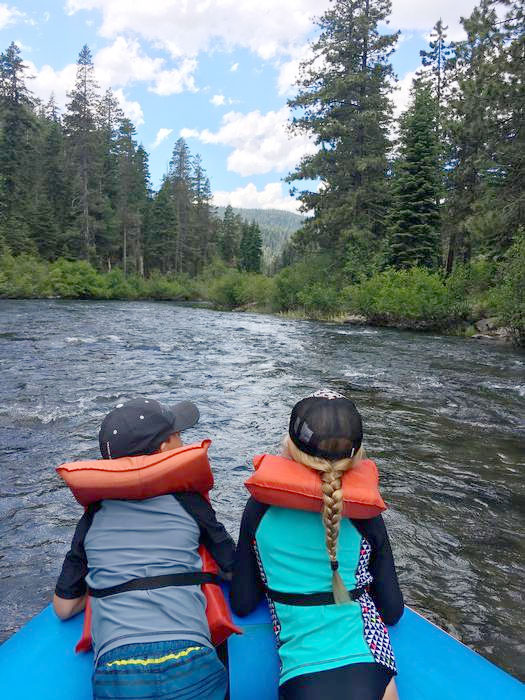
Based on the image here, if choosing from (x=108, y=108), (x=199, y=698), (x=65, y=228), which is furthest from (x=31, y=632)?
(x=108, y=108)

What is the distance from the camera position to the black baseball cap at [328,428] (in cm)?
182

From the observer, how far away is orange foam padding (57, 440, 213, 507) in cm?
188

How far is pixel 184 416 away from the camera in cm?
231

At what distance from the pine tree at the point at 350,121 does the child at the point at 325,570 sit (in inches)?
1063

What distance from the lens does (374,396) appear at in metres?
8.14

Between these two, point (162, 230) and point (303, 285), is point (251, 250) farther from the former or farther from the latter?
point (303, 285)

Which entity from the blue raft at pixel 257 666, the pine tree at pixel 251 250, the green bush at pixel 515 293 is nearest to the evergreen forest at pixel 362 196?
the green bush at pixel 515 293

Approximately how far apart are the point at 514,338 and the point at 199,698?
629 inches

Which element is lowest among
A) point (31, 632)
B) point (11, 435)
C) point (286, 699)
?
point (11, 435)

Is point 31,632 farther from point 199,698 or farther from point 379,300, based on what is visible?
point 379,300

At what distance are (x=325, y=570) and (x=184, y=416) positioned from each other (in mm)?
897

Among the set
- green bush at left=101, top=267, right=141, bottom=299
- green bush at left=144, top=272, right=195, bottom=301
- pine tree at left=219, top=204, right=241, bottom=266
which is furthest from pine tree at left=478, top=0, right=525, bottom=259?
pine tree at left=219, top=204, right=241, bottom=266

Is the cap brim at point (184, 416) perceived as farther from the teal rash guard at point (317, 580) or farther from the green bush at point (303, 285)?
the green bush at point (303, 285)

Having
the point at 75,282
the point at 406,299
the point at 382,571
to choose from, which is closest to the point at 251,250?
the point at 75,282
